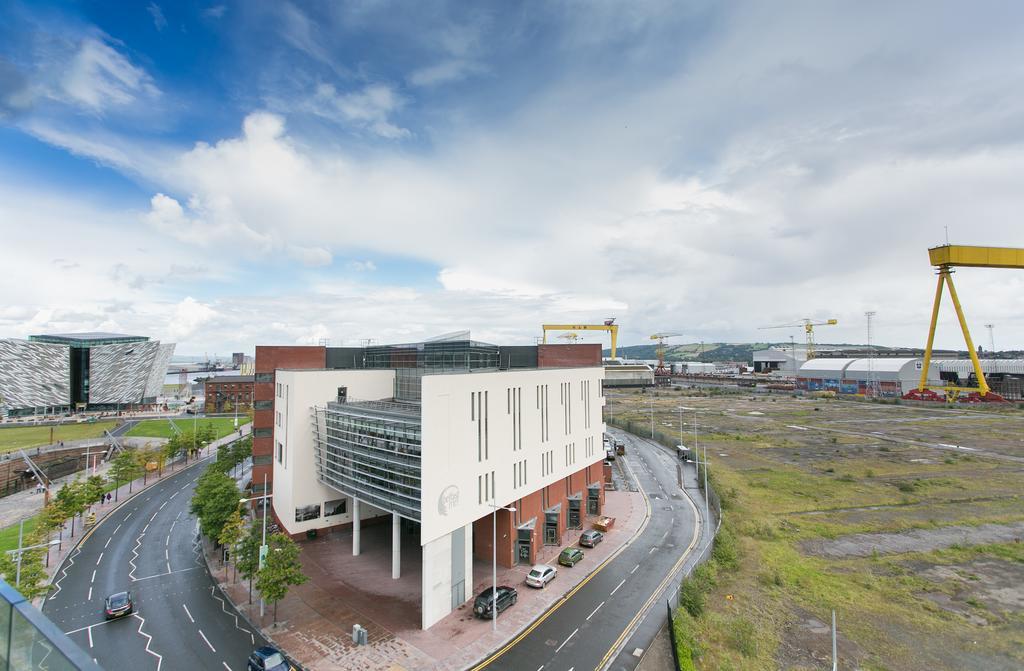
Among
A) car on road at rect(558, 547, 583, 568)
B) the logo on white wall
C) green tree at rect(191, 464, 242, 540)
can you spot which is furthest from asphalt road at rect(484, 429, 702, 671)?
green tree at rect(191, 464, 242, 540)

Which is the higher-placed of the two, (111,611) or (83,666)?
(83,666)

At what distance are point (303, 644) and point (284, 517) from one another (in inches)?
758

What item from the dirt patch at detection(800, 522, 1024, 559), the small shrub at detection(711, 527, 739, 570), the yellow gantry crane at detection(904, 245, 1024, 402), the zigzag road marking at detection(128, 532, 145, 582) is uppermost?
the yellow gantry crane at detection(904, 245, 1024, 402)

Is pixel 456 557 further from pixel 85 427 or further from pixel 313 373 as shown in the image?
pixel 85 427

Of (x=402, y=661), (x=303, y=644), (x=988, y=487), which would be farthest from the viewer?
(x=988, y=487)

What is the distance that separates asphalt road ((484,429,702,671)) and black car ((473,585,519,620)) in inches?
95.9

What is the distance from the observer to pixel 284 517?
4350 centimetres

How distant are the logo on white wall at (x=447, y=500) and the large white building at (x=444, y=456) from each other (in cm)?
10

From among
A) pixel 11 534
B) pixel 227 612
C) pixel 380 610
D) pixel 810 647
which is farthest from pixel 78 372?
pixel 810 647

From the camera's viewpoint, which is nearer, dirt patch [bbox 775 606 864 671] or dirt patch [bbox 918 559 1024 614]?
dirt patch [bbox 775 606 864 671]

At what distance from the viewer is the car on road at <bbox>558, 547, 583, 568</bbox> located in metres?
36.2

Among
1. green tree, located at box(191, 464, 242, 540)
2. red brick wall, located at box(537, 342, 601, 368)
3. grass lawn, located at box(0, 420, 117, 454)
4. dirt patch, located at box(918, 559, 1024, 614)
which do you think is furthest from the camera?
A: grass lawn, located at box(0, 420, 117, 454)

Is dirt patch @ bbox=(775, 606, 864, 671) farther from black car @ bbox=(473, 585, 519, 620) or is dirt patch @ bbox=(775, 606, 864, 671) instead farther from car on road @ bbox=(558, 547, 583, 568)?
black car @ bbox=(473, 585, 519, 620)

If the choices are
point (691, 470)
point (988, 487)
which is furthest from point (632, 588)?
point (988, 487)
